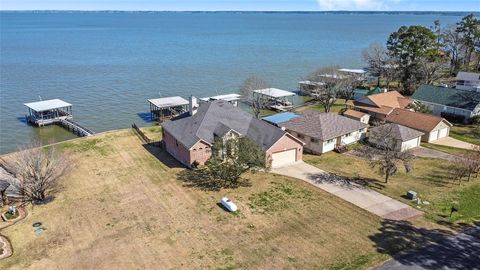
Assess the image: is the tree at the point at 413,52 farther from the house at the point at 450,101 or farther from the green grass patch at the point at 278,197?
the green grass patch at the point at 278,197

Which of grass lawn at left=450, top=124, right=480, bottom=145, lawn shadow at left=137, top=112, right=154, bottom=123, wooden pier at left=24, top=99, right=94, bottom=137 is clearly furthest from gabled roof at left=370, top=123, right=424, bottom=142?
wooden pier at left=24, top=99, right=94, bottom=137

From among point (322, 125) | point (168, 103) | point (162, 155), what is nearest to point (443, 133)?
point (322, 125)

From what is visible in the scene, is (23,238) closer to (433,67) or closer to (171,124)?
(171,124)

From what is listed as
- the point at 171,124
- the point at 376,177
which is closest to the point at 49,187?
the point at 171,124

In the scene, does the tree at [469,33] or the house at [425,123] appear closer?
the house at [425,123]

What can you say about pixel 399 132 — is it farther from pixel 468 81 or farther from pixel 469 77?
pixel 469 77

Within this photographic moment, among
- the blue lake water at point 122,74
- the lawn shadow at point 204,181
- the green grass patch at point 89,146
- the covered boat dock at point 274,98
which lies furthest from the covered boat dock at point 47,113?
the lawn shadow at point 204,181
